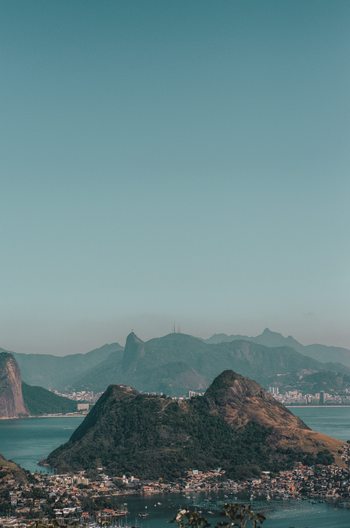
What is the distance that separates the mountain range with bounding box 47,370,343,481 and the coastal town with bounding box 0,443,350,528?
12.3 feet

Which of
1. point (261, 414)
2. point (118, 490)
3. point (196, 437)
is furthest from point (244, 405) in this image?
point (118, 490)

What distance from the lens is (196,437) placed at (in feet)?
425

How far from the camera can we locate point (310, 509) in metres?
85.3

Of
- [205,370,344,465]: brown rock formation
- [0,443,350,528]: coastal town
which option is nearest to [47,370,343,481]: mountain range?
[205,370,344,465]: brown rock formation

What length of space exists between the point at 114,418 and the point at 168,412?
40.2 ft

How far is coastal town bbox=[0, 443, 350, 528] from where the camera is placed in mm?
80125

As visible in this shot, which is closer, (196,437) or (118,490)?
(118,490)

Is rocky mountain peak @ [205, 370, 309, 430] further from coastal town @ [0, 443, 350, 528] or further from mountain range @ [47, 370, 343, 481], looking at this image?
coastal town @ [0, 443, 350, 528]

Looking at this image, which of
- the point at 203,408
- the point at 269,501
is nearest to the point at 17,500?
the point at 269,501

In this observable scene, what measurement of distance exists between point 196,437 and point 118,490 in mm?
35019

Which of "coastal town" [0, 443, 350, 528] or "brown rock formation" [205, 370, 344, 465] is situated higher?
"brown rock formation" [205, 370, 344, 465]

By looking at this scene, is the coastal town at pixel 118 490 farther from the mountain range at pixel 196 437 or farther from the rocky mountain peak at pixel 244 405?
the rocky mountain peak at pixel 244 405

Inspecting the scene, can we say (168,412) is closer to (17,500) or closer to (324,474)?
(324,474)

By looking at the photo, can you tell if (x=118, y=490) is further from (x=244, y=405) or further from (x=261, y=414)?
(x=244, y=405)
